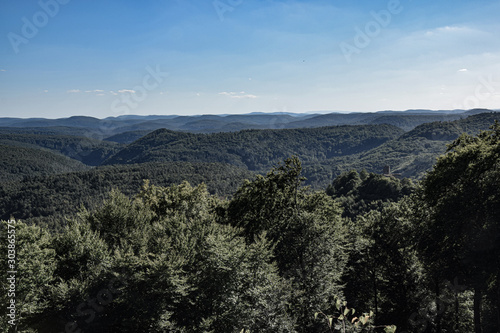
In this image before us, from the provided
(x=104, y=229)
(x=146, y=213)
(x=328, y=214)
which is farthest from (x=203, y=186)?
(x=328, y=214)

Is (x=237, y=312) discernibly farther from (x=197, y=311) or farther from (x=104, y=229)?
(x=104, y=229)

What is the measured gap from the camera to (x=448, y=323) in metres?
23.7

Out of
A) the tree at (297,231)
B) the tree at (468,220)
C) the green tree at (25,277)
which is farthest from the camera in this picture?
the tree at (297,231)

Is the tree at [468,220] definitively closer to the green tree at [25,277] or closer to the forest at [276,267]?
the forest at [276,267]

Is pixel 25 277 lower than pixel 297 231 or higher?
lower

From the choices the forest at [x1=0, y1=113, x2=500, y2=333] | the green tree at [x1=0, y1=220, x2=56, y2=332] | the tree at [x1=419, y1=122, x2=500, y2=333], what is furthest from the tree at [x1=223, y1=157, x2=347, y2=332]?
the green tree at [x1=0, y1=220, x2=56, y2=332]

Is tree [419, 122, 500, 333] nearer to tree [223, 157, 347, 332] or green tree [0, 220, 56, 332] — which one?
tree [223, 157, 347, 332]

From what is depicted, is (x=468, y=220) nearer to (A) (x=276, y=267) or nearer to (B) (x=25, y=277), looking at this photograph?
(A) (x=276, y=267)

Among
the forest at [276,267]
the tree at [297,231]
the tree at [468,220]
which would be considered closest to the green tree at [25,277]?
the forest at [276,267]

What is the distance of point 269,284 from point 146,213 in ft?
50.7

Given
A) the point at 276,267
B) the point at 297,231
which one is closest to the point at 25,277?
the point at 276,267

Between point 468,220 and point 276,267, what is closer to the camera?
point 468,220

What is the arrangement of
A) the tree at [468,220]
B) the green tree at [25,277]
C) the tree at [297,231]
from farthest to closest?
the tree at [297,231]
the tree at [468,220]
the green tree at [25,277]

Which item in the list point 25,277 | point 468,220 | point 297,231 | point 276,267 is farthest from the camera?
point 297,231
